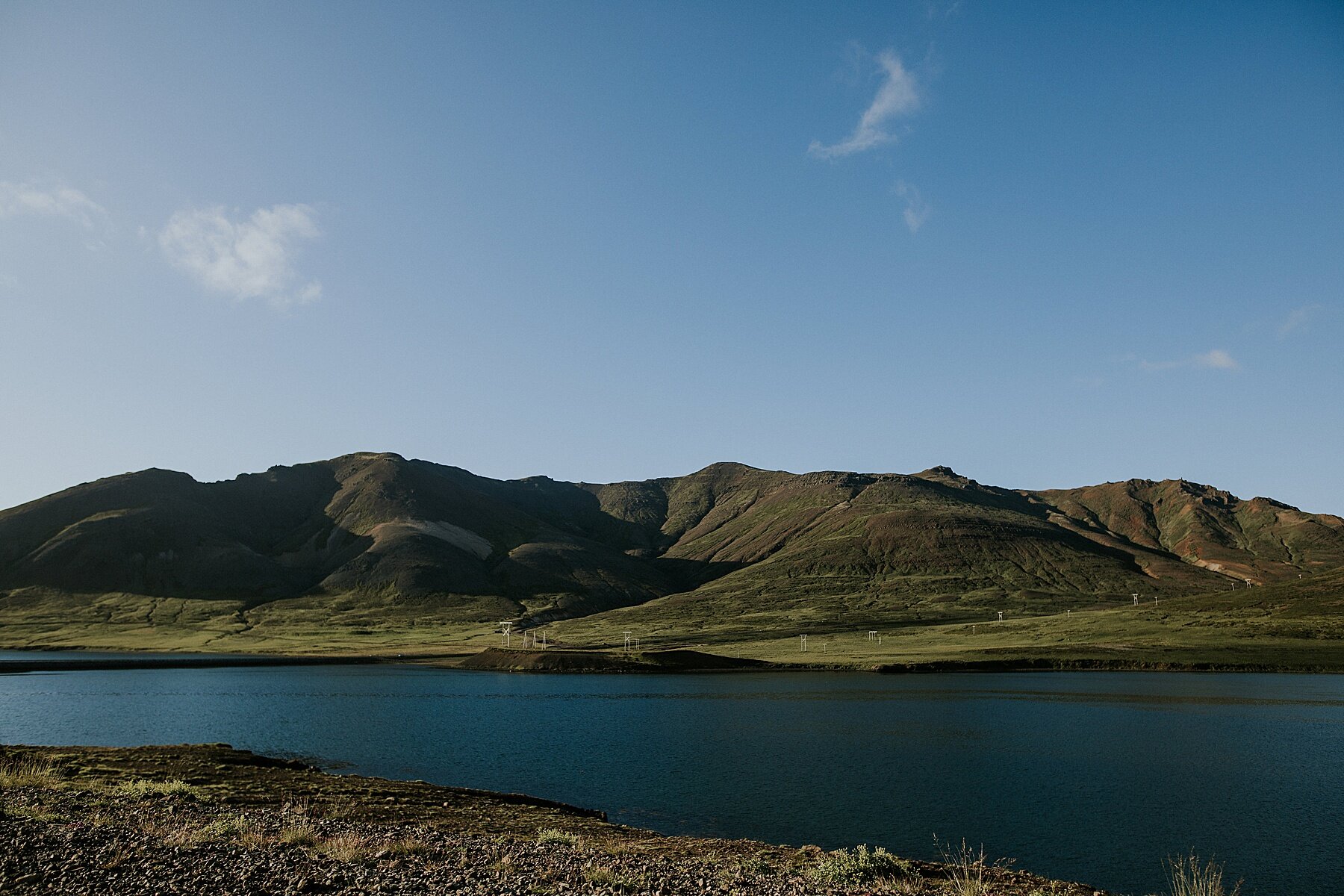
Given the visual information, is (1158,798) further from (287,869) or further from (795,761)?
(287,869)

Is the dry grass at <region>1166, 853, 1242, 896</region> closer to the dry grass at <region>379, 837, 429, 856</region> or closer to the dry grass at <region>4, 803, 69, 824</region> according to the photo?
the dry grass at <region>379, 837, 429, 856</region>

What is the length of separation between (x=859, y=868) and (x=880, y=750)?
40.2 meters

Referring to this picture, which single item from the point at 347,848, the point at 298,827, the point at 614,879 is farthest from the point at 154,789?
the point at 614,879

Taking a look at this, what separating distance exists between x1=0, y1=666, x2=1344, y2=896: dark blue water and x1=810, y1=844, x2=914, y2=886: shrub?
11.3 metres

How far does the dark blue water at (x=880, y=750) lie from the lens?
37.2 m

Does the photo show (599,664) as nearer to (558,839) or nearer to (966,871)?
(558,839)

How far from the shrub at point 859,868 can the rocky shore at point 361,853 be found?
0.06 metres

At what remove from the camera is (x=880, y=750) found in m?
60.2

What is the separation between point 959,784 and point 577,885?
35.5 m

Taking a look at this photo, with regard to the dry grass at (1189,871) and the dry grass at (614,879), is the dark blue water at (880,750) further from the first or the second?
the dry grass at (614,879)

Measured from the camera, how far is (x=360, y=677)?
13788 cm

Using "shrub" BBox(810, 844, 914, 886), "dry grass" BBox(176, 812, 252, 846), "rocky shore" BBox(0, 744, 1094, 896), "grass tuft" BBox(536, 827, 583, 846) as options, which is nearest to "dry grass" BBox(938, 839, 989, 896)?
"rocky shore" BBox(0, 744, 1094, 896)

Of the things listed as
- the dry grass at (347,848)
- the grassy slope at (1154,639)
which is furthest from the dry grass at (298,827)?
the grassy slope at (1154,639)

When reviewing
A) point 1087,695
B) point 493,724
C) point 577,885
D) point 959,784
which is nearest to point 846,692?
point 1087,695
